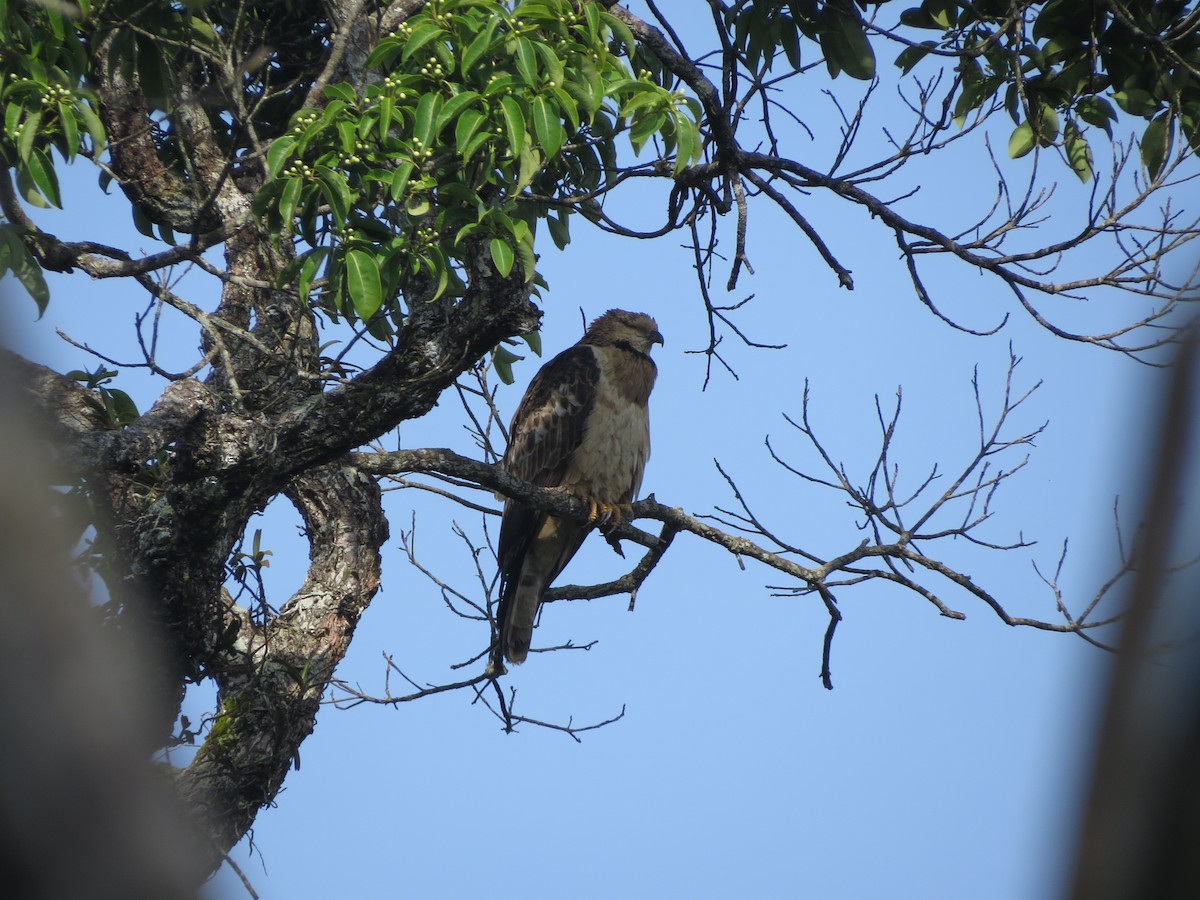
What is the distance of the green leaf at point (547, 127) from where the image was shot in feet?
9.96

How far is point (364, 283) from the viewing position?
126 inches

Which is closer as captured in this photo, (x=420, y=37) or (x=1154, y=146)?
(x=420, y=37)

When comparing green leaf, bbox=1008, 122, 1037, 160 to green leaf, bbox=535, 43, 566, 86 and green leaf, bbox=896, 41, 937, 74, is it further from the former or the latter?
green leaf, bbox=535, 43, 566, 86

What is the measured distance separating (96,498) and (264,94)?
1594 mm

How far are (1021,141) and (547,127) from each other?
2.55m

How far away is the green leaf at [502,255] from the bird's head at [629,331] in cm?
413

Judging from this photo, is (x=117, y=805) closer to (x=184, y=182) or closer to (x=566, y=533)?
(x=184, y=182)

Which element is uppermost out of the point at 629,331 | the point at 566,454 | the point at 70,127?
the point at 629,331

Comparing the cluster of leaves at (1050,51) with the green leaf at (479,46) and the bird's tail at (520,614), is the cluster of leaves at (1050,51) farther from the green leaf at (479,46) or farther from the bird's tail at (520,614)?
the bird's tail at (520,614)

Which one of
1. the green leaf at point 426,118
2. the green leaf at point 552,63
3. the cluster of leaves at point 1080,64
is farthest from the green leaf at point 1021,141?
the green leaf at point 426,118

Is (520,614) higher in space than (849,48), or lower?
lower

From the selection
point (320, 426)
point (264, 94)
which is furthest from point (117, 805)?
point (264, 94)

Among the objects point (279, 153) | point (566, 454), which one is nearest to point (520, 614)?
point (566, 454)

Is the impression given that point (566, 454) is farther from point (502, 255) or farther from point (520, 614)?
point (502, 255)
